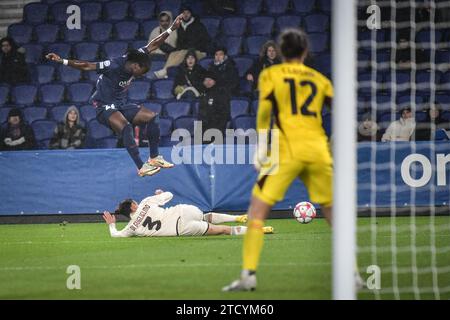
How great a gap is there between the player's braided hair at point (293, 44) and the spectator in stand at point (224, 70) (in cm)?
868

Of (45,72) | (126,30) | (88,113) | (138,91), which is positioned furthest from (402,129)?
(45,72)

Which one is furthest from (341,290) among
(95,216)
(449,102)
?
(449,102)

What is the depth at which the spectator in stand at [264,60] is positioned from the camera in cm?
1441

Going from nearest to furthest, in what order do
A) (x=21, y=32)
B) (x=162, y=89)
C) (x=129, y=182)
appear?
(x=129, y=182) < (x=162, y=89) < (x=21, y=32)

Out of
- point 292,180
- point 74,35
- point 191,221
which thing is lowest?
point 191,221

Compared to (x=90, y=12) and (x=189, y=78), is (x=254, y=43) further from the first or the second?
(x=90, y=12)

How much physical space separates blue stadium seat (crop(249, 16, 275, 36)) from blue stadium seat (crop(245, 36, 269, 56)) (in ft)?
0.76

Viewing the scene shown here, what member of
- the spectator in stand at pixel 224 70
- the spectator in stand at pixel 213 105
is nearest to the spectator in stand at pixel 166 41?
the spectator in stand at pixel 224 70

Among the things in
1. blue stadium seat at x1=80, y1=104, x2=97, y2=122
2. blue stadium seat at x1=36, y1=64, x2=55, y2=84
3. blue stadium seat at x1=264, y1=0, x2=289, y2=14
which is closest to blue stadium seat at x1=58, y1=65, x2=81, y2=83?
blue stadium seat at x1=36, y1=64, x2=55, y2=84

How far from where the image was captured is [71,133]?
14711 mm

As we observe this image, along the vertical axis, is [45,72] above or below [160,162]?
above

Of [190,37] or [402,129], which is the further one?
[190,37]

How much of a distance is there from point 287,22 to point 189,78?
2.56 meters

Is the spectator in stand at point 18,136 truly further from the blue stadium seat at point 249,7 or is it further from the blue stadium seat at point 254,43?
the blue stadium seat at point 249,7
